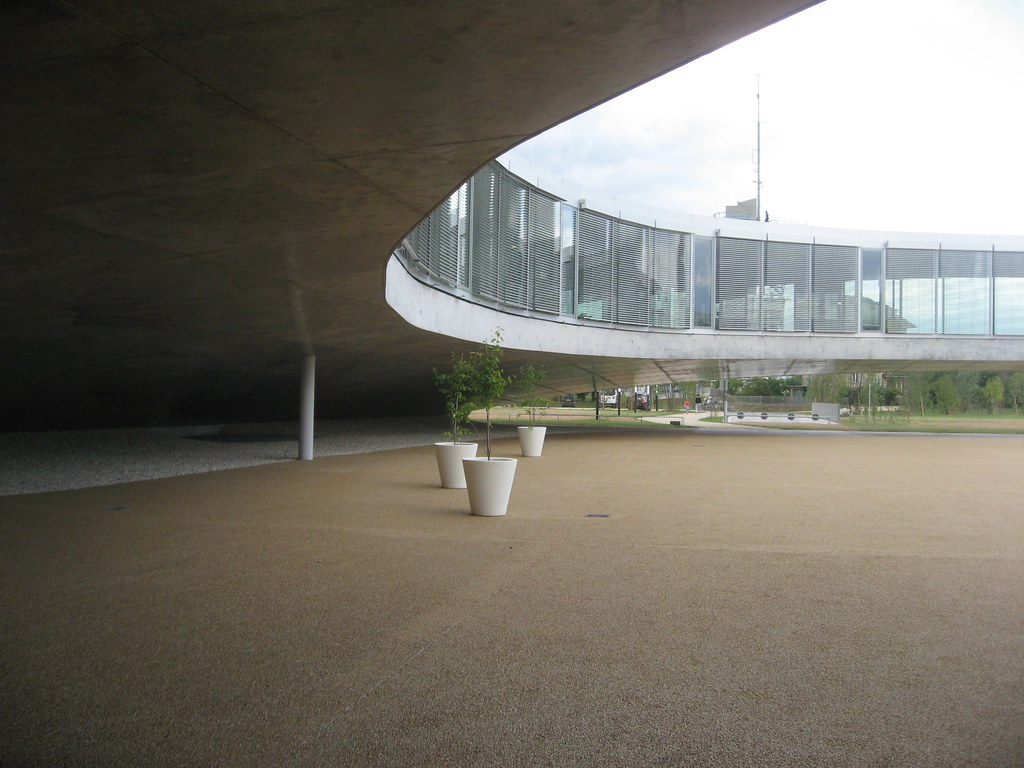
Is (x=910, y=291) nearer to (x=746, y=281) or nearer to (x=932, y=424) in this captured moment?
(x=746, y=281)

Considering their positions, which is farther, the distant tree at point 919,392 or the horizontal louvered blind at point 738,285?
the distant tree at point 919,392

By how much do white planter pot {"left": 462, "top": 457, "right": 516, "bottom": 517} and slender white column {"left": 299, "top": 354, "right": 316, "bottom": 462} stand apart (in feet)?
25.8

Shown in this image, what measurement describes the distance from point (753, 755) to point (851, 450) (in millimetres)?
20624

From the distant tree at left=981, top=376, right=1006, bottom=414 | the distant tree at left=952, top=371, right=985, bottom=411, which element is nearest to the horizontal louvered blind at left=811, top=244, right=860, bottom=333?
the distant tree at left=981, top=376, right=1006, bottom=414

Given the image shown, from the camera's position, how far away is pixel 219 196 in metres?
6.59

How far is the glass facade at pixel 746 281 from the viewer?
24.0 metres

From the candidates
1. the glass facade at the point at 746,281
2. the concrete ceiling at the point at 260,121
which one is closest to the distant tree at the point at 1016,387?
the glass facade at the point at 746,281

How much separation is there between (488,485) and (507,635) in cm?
460

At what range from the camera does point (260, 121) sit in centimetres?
511

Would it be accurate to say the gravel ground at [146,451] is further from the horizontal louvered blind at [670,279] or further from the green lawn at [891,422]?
the green lawn at [891,422]

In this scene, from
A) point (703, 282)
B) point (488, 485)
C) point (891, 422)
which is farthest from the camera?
point (891, 422)

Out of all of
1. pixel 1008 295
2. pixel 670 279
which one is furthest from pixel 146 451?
pixel 1008 295

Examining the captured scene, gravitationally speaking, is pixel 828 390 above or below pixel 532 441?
above

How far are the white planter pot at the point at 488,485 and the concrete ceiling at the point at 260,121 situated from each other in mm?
2920
